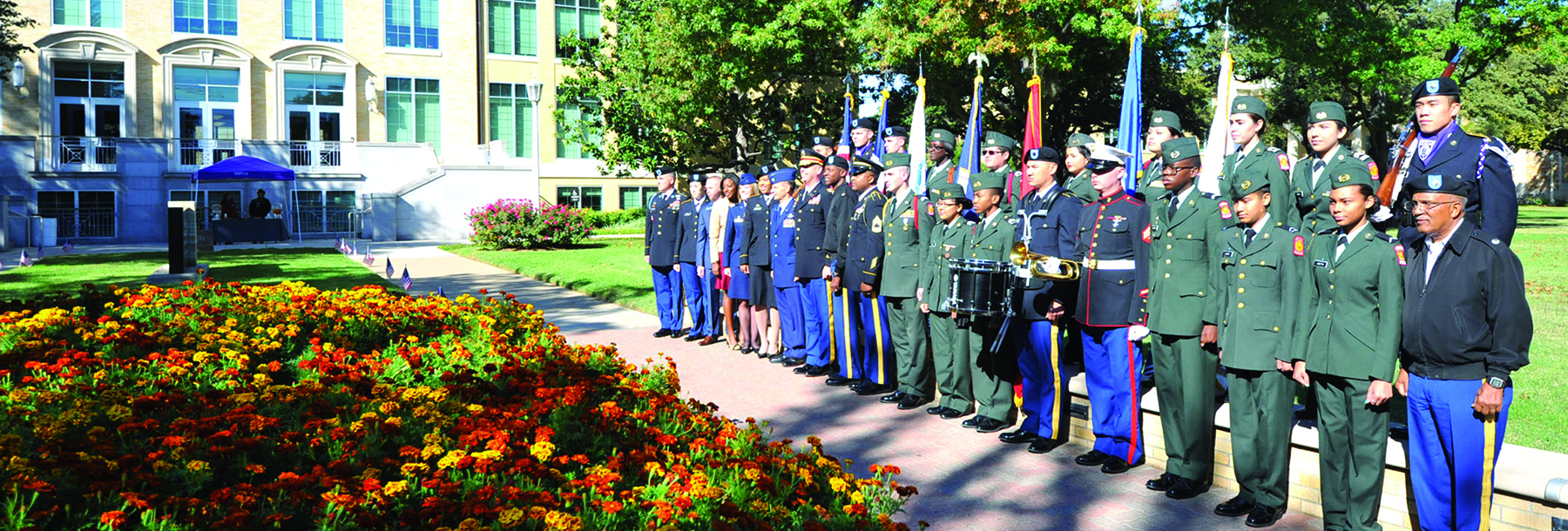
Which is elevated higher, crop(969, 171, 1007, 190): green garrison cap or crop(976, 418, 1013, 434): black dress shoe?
crop(969, 171, 1007, 190): green garrison cap

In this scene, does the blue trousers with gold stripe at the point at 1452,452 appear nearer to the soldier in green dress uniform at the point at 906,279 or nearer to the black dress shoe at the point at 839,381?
the soldier in green dress uniform at the point at 906,279

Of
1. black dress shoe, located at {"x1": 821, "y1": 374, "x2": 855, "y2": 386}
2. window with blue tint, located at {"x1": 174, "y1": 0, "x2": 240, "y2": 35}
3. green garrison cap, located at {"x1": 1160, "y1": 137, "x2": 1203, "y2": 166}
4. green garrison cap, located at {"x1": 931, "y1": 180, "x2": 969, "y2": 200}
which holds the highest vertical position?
window with blue tint, located at {"x1": 174, "y1": 0, "x2": 240, "y2": 35}

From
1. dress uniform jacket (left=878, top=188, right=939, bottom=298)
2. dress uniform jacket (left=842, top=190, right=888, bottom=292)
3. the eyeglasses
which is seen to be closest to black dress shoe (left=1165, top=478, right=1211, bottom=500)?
the eyeglasses

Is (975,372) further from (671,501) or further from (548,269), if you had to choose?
(548,269)

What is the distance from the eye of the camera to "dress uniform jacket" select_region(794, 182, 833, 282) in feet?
32.5

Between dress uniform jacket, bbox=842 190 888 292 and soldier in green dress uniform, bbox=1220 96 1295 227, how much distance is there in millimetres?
2981

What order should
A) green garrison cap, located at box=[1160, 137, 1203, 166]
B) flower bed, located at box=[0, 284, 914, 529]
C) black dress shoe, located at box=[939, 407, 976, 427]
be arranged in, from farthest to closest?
1. black dress shoe, located at box=[939, 407, 976, 427]
2. green garrison cap, located at box=[1160, 137, 1203, 166]
3. flower bed, located at box=[0, 284, 914, 529]

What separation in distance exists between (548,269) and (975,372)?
15.2 m

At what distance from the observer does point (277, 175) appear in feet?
110

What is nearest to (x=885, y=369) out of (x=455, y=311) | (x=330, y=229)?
(x=455, y=311)

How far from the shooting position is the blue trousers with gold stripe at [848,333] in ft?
31.1

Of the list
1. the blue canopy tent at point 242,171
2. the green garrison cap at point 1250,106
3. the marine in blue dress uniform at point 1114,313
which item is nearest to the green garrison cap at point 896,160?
the marine in blue dress uniform at point 1114,313

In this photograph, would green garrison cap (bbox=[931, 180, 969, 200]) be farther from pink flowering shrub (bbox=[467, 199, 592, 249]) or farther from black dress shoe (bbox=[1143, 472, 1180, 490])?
pink flowering shrub (bbox=[467, 199, 592, 249])

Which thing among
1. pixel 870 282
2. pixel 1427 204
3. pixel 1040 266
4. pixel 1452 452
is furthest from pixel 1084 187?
pixel 1452 452
